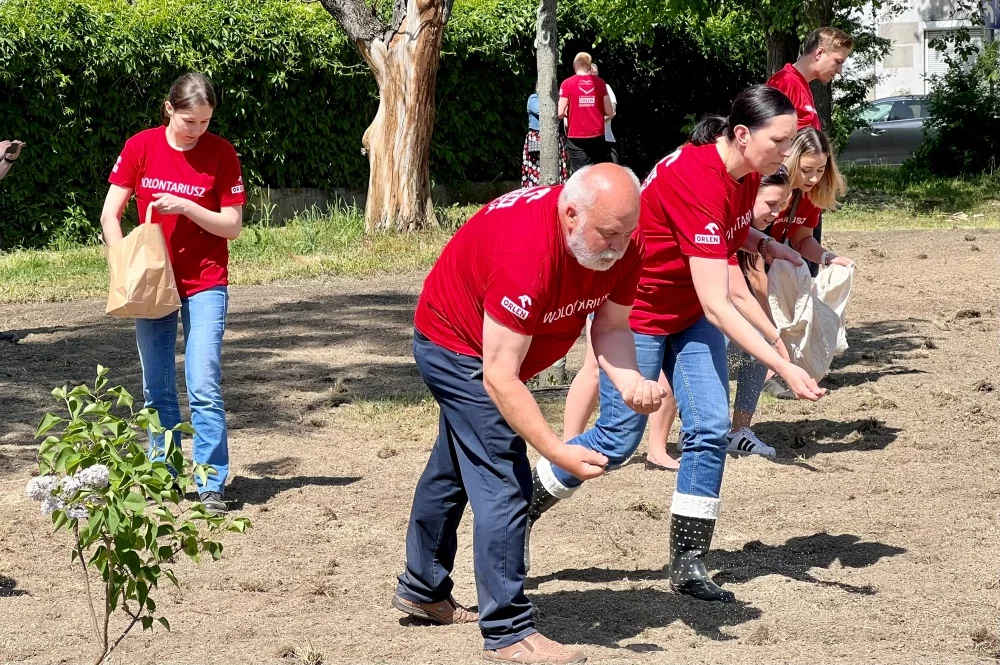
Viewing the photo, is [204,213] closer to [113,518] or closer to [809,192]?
[113,518]

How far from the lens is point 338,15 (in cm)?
1418

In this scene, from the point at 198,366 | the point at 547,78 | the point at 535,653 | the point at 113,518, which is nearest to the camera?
the point at 113,518

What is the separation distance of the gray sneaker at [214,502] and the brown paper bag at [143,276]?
2.78ft

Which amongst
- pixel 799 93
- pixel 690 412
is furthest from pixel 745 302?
pixel 799 93

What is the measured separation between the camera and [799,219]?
6859 millimetres

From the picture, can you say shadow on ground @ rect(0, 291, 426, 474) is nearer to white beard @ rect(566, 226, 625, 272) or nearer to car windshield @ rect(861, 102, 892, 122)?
white beard @ rect(566, 226, 625, 272)

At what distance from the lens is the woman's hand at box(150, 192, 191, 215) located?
5316mm

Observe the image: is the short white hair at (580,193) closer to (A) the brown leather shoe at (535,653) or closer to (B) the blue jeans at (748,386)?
(A) the brown leather shoe at (535,653)

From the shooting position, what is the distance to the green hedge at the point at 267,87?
13.7 m

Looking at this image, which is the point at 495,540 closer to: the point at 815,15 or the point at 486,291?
the point at 486,291

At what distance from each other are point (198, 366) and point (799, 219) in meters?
3.27

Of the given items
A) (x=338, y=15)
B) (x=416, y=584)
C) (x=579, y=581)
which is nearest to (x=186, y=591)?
(x=416, y=584)

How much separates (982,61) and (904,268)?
32.7ft

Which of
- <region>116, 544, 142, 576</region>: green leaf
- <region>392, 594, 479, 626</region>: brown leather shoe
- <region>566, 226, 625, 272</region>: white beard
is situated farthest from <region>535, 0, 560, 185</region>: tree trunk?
<region>116, 544, 142, 576</region>: green leaf
